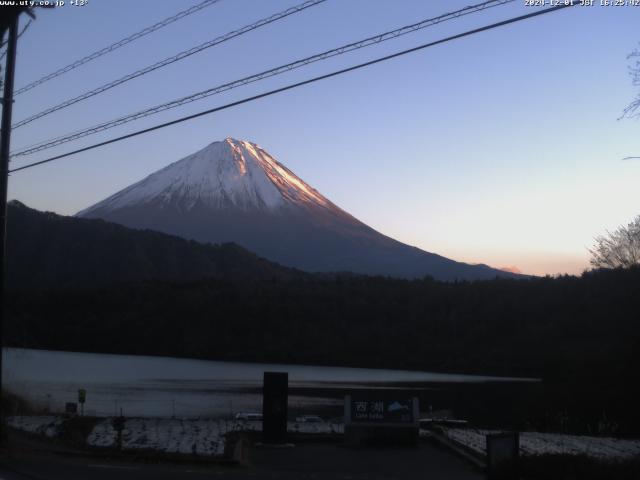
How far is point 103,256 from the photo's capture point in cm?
12912

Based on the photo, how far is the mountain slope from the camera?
126m

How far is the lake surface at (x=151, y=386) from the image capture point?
111 ft

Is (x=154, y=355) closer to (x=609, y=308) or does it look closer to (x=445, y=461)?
(x=609, y=308)

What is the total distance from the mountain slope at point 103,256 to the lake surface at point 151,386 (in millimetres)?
57542

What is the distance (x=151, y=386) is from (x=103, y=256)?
86785 mm

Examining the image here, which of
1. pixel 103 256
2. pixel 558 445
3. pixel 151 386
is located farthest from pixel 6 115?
pixel 103 256

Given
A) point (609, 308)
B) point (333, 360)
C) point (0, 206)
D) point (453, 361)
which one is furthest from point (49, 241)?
point (0, 206)

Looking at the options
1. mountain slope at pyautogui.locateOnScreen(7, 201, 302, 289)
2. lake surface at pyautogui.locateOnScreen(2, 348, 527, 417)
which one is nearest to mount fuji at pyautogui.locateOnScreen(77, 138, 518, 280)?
mountain slope at pyautogui.locateOnScreen(7, 201, 302, 289)

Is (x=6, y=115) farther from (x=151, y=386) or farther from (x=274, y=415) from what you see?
(x=151, y=386)

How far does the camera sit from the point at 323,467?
15594 millimetres

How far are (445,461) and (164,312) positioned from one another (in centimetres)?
8544

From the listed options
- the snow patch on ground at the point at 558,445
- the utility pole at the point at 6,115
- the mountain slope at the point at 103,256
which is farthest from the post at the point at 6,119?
the mountain slope at the point at 103,256

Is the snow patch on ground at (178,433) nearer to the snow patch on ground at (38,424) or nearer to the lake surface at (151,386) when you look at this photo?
the snow patch on ground at (38,424)

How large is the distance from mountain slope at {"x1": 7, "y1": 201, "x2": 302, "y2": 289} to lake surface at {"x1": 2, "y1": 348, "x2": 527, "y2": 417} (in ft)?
189
